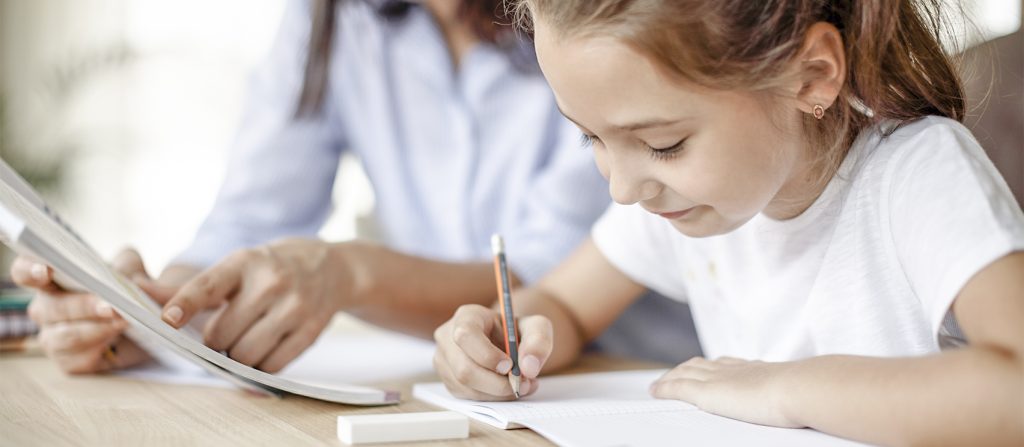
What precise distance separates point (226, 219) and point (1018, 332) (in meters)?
1.07

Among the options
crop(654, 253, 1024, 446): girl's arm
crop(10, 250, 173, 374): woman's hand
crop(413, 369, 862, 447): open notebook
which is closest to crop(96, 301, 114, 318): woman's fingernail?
crop(10, 250, 173, 374): woman's hand

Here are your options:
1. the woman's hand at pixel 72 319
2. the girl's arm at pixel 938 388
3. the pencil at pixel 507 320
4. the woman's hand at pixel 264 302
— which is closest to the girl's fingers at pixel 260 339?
the woman's hand at pixel 264 302

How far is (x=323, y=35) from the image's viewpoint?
1519 millimetres

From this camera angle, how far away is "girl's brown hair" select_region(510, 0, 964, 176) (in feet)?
2.41

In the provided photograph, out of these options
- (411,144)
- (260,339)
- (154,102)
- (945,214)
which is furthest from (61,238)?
(154,102)

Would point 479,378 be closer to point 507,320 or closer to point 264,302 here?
point 507,320

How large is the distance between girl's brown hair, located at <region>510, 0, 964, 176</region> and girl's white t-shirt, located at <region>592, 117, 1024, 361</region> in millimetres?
57

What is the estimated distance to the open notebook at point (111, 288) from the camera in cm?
65

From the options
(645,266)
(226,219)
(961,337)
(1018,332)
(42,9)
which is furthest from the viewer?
(42,9)

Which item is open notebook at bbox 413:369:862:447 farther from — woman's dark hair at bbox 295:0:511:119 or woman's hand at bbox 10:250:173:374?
woman's dark hair at bbox 295:0:511:119

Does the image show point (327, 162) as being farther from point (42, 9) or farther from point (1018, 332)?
point (42, 9)

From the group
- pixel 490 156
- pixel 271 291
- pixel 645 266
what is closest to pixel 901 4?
pixel 645 266

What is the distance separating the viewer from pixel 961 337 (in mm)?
761

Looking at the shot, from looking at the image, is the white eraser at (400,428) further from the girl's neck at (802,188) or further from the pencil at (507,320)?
the girl's neck at (802,188)
